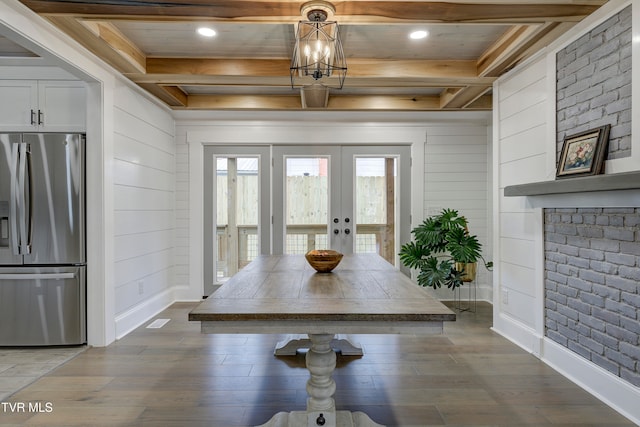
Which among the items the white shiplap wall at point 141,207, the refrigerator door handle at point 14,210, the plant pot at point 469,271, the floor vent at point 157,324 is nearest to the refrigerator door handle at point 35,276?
the refrigerator door handle at point 14,210

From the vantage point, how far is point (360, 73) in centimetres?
329

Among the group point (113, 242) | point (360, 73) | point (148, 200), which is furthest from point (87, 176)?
point (360, 73)

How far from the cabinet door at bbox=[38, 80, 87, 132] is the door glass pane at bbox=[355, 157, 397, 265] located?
2922mm

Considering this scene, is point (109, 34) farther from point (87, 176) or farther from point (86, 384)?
point (86, 384)

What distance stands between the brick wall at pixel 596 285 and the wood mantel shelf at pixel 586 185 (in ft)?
0.75

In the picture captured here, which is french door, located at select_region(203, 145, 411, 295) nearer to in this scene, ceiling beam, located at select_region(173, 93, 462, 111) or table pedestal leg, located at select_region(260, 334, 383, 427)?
ceiling beam, located at select_region(173, 93, 462, 111)

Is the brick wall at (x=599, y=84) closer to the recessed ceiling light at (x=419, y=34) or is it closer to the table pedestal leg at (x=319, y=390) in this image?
the recessed ceiling light at (x=419, y=34)

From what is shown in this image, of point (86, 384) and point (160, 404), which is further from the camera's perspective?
point (86, 384)

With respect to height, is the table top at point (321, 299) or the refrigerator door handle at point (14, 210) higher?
the refrigerator door handle at point (14, 210)

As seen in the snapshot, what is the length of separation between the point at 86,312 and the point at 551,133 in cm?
388

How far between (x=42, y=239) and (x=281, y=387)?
7.48 ft

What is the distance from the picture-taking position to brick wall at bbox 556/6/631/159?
2.07m

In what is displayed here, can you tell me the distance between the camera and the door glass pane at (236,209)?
4.64 metres

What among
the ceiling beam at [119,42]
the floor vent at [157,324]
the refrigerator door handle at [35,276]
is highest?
the ceiling beam at [119,42]
